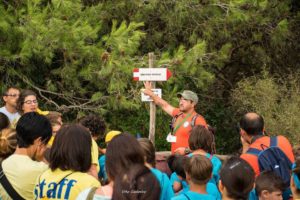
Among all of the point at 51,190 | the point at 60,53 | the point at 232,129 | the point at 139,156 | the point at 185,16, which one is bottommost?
the point at 232,129

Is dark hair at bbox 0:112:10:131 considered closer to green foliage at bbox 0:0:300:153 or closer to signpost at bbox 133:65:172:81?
signpost at bbox 133:65:172:81

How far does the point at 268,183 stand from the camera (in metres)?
3.77

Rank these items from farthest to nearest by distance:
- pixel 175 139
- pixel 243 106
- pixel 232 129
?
pixel 232 129, pixel 243 106, pixel 175 139

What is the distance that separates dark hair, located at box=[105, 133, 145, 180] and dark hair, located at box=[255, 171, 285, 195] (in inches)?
48.5

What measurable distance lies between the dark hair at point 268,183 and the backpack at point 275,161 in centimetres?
48

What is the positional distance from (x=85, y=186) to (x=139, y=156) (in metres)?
0.41

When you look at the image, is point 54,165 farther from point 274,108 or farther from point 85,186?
point 274,108

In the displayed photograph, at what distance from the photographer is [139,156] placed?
2.92m

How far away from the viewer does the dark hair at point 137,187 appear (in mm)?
2732

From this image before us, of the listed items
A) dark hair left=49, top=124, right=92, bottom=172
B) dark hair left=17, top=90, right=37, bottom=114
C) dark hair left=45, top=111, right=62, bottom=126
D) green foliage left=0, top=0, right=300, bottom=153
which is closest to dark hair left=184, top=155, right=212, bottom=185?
dark hair left=49, top=124, right=92, bottom=172

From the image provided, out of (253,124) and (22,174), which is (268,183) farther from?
(22,174)

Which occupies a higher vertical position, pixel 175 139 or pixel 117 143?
pixel 117 143

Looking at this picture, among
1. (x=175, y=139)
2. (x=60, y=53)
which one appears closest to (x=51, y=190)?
(x=175, y=139)

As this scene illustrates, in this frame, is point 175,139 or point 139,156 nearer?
point 139,156
